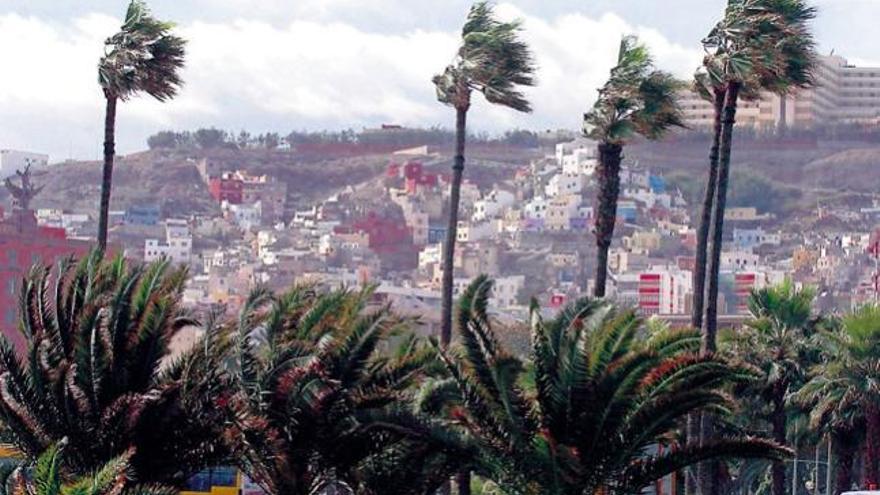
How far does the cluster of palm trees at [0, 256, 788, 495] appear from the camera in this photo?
25797mm

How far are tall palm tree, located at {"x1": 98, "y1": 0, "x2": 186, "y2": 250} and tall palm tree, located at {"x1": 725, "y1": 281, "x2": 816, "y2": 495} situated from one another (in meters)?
13.2

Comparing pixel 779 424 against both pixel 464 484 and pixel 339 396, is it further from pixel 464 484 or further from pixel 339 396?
pixel 339 396

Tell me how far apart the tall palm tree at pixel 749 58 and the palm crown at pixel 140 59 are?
963 centimetres

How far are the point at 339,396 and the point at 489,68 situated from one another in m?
13.5

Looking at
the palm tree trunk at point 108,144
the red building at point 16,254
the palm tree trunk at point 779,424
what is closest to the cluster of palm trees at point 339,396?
the palm tree trunk at point 108,144

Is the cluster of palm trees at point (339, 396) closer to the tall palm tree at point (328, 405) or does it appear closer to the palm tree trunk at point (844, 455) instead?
the tall palm tree at point (328, 405)

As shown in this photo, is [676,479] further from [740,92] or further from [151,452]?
[151,452]

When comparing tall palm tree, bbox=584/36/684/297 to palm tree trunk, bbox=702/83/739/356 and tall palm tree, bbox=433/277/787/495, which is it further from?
tall palm tree, bbox=433/277/787/495

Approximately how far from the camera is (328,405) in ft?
86.7

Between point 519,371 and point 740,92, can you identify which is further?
point 740,92

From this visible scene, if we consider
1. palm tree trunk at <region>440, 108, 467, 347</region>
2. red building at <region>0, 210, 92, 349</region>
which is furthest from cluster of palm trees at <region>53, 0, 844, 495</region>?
red building at <region>0, 210, 92, 349</region>

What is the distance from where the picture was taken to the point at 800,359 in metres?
44.7

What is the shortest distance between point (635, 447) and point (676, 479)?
11472 mm

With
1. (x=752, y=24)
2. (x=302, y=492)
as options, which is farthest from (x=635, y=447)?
Result: (x=752, y=24)
